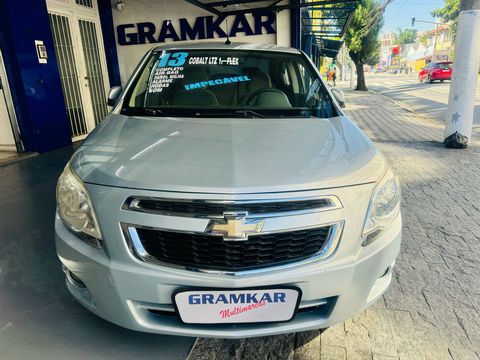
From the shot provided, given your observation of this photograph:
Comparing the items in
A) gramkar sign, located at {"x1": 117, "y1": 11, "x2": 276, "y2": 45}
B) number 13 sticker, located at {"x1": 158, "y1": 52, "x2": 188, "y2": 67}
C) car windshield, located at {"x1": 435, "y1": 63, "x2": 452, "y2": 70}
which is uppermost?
gramkar sign, located at {"x1": 117, "y1": 11, "x2": 276, "y2": 45}

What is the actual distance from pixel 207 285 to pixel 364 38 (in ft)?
87.5

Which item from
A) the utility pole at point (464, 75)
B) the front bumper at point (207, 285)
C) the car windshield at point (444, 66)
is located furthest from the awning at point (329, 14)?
the car windshield at point (444, 66)

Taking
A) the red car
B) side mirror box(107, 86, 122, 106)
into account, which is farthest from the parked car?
the red car

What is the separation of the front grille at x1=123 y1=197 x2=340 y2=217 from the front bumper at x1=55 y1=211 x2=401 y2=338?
192mm

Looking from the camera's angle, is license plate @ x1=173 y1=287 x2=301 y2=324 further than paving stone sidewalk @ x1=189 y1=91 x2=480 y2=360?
No

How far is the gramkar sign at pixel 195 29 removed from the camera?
788 centimetres

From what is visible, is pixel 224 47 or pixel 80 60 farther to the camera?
pixel 80 60

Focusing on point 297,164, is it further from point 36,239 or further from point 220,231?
point 36,239

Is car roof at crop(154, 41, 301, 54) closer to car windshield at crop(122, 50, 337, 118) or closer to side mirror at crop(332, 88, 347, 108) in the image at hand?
car windshield at crop(122, 50, 337, 118)

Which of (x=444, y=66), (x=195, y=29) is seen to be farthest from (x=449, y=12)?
(x=195, y=29)

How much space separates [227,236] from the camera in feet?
4.57

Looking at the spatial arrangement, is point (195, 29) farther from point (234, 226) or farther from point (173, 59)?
point (234, 226)

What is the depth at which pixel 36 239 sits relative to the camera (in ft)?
9.59

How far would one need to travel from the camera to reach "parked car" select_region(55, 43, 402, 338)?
55.7 inches
